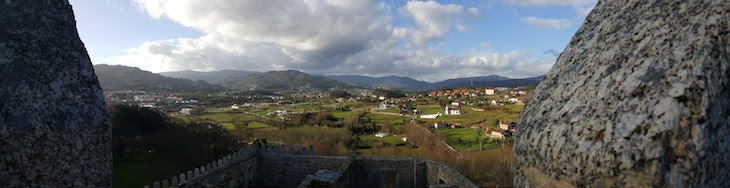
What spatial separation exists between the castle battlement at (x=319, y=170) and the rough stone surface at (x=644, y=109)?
12.2m

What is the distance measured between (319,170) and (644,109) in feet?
50.3

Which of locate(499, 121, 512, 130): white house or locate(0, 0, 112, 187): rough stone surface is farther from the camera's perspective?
locate(499, 121, 512, 130): white house

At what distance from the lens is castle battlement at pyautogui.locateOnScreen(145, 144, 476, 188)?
14484 mm

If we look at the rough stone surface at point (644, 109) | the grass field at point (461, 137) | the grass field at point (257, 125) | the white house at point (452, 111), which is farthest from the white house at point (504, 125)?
the rough stone surface at point (644, 109)

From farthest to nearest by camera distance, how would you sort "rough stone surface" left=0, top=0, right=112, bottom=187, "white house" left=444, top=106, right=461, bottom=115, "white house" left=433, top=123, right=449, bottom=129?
"white house" left=444, top=106, right=461, bottom=115 → "white house" left=433, top=123, right=449, bottom=129 → "rough stone surface" left=0, top=0, right=112, bottom=187

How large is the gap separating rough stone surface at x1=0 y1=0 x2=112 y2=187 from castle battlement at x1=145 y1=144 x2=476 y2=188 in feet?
→ 36.2

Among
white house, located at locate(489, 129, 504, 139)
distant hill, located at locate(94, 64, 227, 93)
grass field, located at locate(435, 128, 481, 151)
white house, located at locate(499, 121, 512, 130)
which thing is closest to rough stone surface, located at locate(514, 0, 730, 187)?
grass field, located at locate(435, 128, 481, 151)

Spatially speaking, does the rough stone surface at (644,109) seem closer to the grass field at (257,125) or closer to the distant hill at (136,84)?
the grass field at (257,125)

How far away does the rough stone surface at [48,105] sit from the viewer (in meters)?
2.38

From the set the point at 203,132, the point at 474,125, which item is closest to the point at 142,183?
the point at 203,132

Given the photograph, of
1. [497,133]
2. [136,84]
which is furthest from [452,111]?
A: [136,84]

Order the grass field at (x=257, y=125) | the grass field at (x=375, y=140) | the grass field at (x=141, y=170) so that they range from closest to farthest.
Answer: the grass field at (x=141, y=170)
the grass field at (x=375, y=140)
the grass field at (x=257, y=125)

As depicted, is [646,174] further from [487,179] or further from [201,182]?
[487,179]

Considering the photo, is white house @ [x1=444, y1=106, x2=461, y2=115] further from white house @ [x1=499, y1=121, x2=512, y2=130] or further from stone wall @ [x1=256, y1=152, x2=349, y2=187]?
stone wall @ [x1=256, y1=152, x2=349, y2=187]
